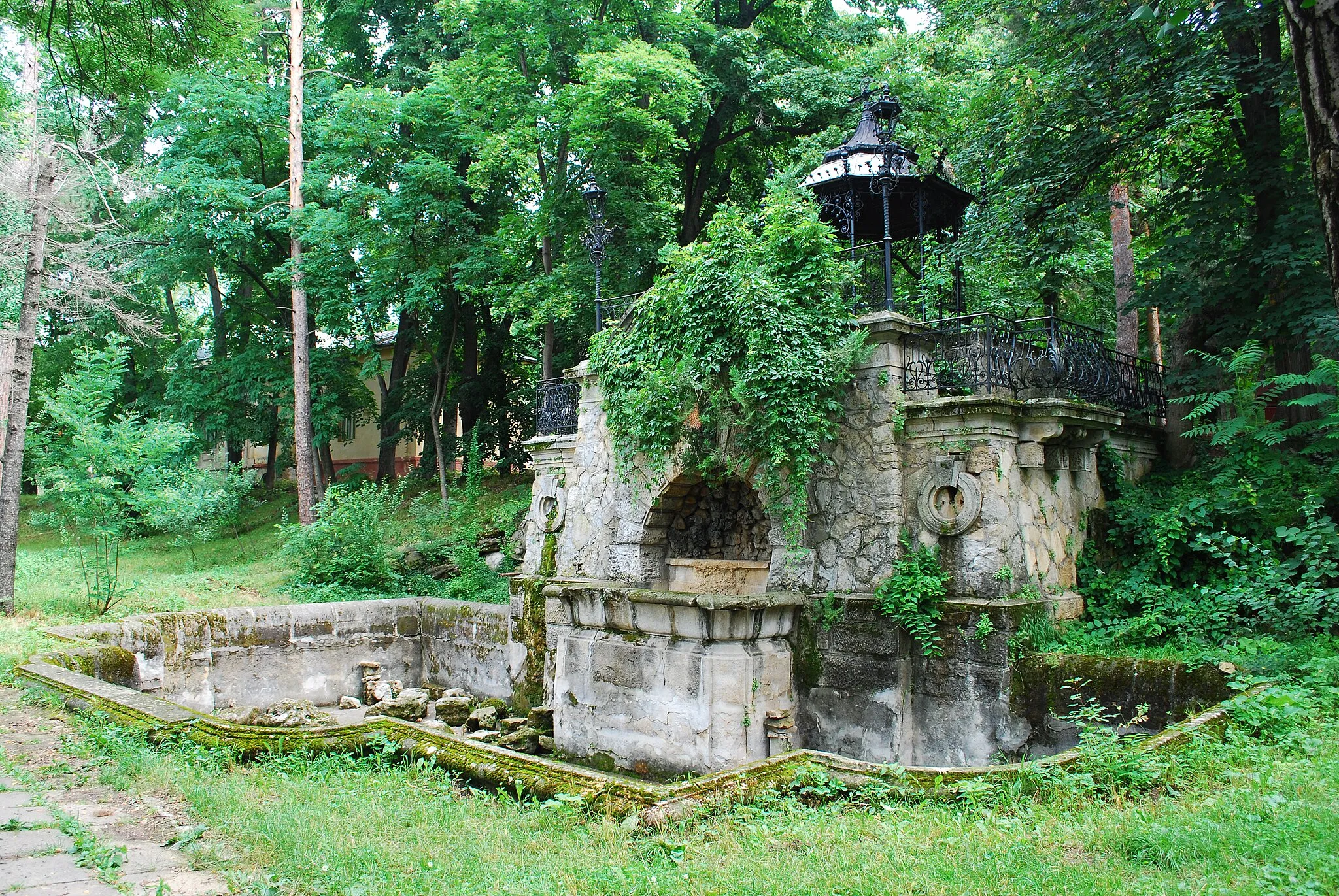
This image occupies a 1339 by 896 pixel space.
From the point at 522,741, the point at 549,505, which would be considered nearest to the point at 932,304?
the point at 549,505

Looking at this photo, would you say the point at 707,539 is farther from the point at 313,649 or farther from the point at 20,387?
the point at 20,387

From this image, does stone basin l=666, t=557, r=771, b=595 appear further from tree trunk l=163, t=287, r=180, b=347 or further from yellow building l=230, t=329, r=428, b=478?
tree trunk l=163, t=287, r=180, b=347

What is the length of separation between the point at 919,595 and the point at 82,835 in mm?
5944

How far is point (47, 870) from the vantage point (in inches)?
142

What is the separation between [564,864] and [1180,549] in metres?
6.54

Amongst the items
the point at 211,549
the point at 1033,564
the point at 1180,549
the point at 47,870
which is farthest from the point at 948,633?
the point at 211,549

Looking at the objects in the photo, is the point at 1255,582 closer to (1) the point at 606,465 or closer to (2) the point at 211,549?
(1) the point at 606,465

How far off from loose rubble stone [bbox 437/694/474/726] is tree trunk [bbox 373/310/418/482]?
1037cm

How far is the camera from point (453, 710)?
1089 centimetres

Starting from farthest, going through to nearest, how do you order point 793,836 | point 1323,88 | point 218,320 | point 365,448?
1. point 365,448
2. point 218,320
3. point 793,836
4. point 1323,88

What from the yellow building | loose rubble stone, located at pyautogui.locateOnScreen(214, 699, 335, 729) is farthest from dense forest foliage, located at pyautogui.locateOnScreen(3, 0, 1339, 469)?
loose rubble stone, located at pyautogui.locateOnScreen(214, 699, 335, 729)

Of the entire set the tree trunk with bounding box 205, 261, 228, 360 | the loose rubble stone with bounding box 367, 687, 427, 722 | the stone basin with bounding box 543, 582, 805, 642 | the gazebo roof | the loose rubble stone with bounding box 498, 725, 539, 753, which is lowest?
the loose rubble stone with bounding box 498, 725, 539, 753

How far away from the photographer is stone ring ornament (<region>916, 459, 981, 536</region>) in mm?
7371

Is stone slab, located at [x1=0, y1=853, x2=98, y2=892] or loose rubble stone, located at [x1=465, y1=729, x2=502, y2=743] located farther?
loose rubble stone, located at [x1=465, y1=729, x2=502, y2=743]
